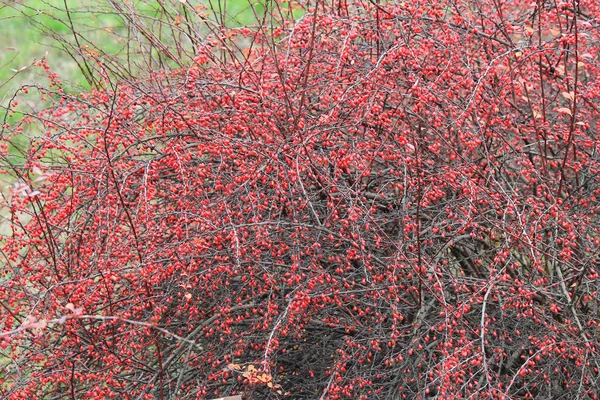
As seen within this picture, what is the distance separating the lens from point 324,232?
10.5 feet

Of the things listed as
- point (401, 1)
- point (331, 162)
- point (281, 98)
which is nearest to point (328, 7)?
point (401, 1)

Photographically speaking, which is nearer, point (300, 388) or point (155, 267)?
point (155, 267)

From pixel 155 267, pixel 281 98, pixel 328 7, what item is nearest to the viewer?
pixel 155 267

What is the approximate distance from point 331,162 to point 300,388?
40.5 inches

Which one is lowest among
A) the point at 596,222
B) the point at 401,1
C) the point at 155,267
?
the point at 596,222

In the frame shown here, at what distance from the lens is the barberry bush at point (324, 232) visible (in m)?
2.98

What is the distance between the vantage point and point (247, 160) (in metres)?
3.24

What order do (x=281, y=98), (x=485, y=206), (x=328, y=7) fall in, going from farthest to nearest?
(x=328, y=7)
(x=485, y=206)
(x=281, y=98)

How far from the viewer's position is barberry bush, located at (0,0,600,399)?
2.98 m

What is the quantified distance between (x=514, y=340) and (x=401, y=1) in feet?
4.90

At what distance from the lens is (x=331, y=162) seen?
3.09 m

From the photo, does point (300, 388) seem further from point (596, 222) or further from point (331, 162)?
point (596, 222)

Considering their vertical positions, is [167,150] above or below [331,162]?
above

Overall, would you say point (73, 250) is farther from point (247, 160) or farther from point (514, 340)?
point (514, 340)
